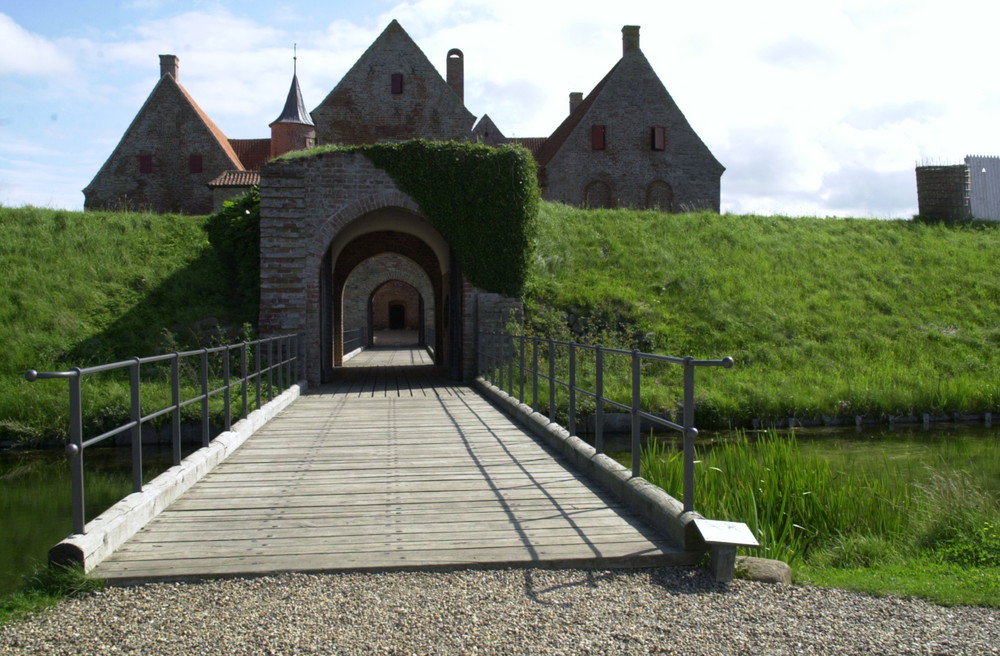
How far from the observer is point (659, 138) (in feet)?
109

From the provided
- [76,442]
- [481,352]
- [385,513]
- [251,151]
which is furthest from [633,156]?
[76,442]

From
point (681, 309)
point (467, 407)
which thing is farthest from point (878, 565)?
point (681, 309)

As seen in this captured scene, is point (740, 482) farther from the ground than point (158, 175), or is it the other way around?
point (158, 175)

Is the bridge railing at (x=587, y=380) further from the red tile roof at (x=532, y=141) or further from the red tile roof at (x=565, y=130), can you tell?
the red tile roof at (x=532, y=141)

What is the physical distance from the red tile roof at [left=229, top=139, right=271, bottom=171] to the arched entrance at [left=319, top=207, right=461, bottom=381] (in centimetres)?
953

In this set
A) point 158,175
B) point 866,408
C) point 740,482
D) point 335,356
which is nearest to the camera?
point 740,482

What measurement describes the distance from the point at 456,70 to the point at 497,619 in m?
35.2

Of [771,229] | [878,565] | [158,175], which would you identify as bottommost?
[878,565]

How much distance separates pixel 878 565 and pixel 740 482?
168 centimetres

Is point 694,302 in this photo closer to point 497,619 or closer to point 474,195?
point 474,195

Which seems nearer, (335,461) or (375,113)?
(335,461)

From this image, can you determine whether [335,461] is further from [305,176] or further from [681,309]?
[681,309]

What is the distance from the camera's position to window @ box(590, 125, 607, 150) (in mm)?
32812

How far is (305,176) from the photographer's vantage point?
14.6 m
